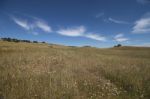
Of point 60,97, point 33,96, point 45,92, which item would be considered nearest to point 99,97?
point 60,97

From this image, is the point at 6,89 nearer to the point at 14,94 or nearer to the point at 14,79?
the point at 14,94

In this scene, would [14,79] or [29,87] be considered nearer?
[29,87]

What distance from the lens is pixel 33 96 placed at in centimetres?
514

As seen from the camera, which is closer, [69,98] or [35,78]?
[69,98]

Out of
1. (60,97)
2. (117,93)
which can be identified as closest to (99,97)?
(117,93)

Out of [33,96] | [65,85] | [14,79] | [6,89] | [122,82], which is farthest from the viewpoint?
[122,82]

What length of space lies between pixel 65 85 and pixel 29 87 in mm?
1321

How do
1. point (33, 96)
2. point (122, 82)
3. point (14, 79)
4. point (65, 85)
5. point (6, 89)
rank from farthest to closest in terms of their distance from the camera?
point (122, 82) < point (14, 79) < point (65, 85) < point (6, 89) < point (33, 96)

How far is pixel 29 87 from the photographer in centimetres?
567

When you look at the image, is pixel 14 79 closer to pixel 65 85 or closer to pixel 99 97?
pixel 65 85

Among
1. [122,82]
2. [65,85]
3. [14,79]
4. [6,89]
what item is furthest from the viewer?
[122,82]

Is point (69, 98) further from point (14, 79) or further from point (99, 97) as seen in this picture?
point (14, 79)

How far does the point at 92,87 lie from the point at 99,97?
3.04 ft

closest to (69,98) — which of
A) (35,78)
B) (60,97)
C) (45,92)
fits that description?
(60,97)
